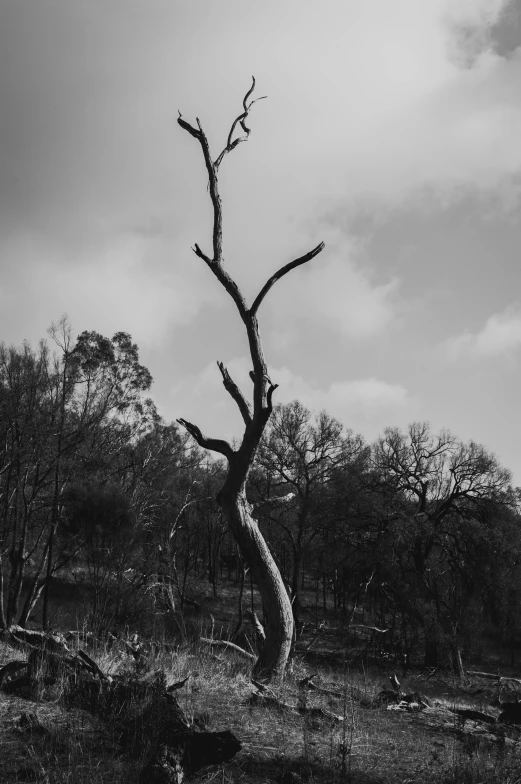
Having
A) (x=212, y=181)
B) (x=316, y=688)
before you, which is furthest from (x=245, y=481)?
(x=212, y=181)

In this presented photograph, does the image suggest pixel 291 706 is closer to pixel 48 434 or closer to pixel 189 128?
pixel 189 128

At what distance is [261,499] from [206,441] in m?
15.7

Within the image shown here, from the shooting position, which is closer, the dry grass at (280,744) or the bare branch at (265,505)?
the dry grass at (280,744)

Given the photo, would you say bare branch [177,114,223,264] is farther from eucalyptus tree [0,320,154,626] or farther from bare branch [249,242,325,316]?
eucalyptus tree [0,320,154,626]

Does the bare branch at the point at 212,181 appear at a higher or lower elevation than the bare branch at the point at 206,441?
higher

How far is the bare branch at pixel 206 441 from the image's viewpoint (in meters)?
6.91

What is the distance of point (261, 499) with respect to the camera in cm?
2227

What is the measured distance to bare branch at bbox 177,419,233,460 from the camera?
6909 millimetres

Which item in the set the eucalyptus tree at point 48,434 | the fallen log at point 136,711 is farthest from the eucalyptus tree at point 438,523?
the fallen log at point 136,711

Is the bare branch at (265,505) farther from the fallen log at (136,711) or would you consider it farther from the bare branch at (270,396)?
the fallen log at (136,711)

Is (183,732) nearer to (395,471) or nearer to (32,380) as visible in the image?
(32,380)

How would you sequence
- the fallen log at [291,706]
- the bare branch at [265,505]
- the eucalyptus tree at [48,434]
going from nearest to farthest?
the fallen log at [291,706] → the bare branch at [265,505] → the eucalyptus tree at [48,434]

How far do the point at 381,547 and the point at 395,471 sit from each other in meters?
4.23

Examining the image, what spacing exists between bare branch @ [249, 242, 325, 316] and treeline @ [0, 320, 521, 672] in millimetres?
12927
